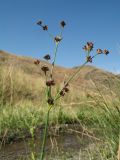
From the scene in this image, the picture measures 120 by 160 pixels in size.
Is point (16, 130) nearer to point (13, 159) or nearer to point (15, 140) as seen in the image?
point (15, 140)

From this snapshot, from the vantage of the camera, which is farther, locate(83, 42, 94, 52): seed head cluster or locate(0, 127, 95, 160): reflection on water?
locate(0, 127, 95, 160): reflection on water

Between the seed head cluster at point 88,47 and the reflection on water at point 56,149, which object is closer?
the seed head cluster at point 88,47

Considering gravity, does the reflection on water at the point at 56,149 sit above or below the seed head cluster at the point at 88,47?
below

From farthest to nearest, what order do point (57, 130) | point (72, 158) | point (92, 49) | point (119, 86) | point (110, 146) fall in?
point (57, 130) < point (119, 86) < point (72, 158) < point (110, 146) < point (92, 49)

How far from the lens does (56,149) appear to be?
9.81ft

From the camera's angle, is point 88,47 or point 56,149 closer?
point 88,47

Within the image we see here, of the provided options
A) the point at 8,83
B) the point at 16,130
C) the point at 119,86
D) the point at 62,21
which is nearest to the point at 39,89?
the point at 8,83

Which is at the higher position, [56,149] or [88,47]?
[88,47]

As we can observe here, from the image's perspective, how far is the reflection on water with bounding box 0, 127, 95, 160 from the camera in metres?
2.75

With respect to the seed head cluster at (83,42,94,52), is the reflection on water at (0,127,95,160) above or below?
below

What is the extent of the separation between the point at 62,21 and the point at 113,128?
3.56 ft

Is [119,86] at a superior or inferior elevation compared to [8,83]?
inferior

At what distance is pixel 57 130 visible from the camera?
425cm

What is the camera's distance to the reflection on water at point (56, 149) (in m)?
2.75
